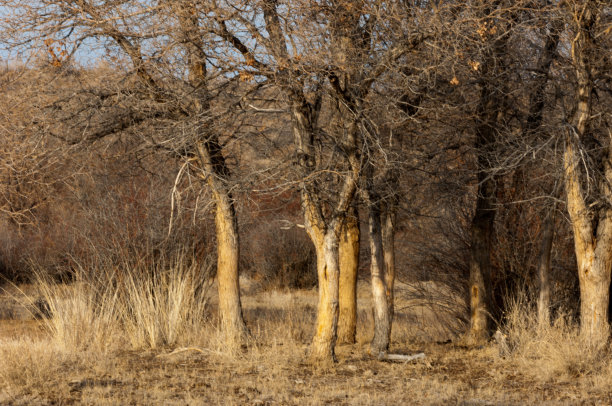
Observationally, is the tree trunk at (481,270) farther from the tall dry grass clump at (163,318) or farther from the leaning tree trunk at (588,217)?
the tall dry grass clump at (163,318)

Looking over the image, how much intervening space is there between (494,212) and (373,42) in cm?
383

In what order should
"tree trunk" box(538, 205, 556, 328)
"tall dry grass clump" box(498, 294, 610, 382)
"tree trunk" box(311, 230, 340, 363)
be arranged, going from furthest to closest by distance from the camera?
"tree trunk" box(538, 205, 556, 328), "tree trunk" box(311, 230, 340, 363), "tall dry grass clump" box(498, 294, 610, 382)

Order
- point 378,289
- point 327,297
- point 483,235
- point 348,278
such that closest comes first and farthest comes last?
point 327,297
point 378,289
point 348,278
point 483,235

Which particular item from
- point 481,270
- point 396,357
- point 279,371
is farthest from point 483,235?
point 279,371

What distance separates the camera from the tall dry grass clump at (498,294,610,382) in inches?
326

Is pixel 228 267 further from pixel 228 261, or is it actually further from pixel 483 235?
pixel 483 235

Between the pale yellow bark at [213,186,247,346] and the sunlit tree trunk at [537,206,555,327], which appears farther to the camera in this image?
the pale yellow bark at [213,186,247,346]

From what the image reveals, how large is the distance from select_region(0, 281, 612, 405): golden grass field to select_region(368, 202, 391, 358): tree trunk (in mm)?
246

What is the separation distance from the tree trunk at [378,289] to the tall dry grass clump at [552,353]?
1.44 meters

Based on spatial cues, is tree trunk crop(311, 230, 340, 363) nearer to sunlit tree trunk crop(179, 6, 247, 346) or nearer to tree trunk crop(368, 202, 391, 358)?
tree trunk crop(368, 202, 391, 358)

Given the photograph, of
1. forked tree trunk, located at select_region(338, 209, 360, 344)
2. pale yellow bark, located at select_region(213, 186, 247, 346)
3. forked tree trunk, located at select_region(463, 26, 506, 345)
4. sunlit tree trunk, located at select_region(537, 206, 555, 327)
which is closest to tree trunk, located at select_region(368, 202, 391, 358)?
forked tree trunk, located at select_region(338, 209, 360, 344)

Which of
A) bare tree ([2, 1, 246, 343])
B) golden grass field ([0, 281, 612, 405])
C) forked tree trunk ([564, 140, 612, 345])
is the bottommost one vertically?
golden grass field ([0, 281, 612, 405])

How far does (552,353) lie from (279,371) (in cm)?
303

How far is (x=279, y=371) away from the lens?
8547 millimetres
